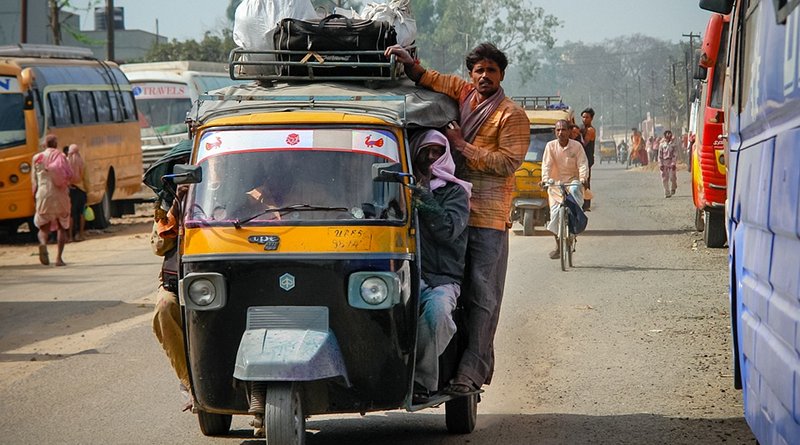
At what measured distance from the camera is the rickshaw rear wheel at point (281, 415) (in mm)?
6016

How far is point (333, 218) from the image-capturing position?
6387mm

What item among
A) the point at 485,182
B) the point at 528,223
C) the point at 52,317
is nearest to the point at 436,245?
the point at 485,182

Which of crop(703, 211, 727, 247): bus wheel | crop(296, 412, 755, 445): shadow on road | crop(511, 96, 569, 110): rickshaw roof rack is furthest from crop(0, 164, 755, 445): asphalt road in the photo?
crop(511, 96, 569, 110): rickshaw roof rack

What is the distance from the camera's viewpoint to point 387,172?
20.8ft

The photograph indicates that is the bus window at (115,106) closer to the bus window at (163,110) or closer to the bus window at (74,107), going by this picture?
the bus window at (74,107)

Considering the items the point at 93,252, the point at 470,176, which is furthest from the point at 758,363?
the point at 93,252

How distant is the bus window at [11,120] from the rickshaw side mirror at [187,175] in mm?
17969

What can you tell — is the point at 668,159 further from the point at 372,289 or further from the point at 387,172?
the point at 372,289

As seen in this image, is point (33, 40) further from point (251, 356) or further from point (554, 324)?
point (251, 356)

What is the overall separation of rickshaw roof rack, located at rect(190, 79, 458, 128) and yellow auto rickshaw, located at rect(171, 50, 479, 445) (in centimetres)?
3

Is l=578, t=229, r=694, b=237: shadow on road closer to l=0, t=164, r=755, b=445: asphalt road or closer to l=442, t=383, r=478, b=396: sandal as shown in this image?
l=0, t=164, r=755, b=445: asphalt road

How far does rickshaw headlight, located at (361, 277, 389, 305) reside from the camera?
20.5 feet

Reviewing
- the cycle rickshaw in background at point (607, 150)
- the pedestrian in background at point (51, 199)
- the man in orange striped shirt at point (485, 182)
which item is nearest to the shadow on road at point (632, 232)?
the pedestrian in background at point (51, 199)

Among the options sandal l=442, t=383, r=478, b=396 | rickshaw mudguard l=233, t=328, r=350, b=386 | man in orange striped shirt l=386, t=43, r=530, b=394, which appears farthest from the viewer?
man in orange striped shirt l=386, t=43, r=530, b=394
